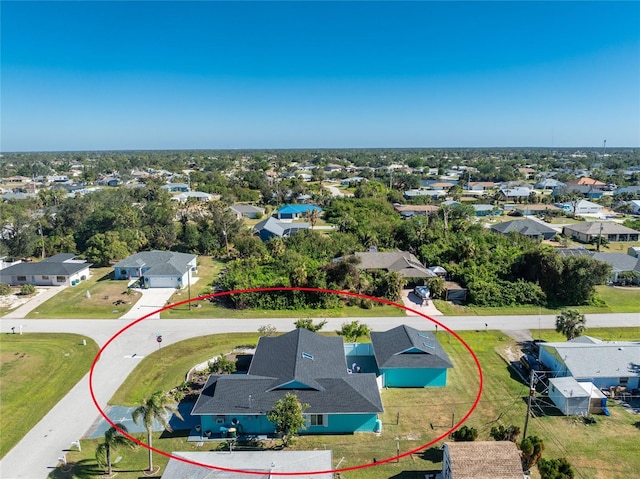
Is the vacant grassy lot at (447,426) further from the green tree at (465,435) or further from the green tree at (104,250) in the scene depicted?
the green tree at (104,250)

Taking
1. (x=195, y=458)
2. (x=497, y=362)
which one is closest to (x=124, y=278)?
(x=195, y=458)

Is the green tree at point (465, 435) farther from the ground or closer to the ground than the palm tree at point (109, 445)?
closer to the ground

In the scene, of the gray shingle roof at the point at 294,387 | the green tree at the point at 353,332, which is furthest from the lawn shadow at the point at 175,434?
the green tree at the point at 353,332

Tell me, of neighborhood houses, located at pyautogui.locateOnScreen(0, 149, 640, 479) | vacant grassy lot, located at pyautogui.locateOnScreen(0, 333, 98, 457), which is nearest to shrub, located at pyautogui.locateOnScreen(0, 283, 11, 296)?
neighborhood houses, located at pyautogui.locateOnScreen(0, 149, 640, 479)

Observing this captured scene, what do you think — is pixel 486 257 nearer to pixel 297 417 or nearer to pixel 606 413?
pixel 606 413

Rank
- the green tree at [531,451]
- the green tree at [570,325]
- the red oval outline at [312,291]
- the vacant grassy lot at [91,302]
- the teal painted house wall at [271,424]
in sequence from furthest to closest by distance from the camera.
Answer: the vacant grassy lot at [91,302] → the green tree at [570,325] → the teal painted house wall at [271,424] → the green tree at [531,451] → the red oval outline at [312,291]

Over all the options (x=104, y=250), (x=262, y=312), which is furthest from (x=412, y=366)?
(x=104, y=250)

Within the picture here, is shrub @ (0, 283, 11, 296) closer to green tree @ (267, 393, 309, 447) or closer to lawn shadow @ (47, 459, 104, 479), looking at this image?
lawn shadow @ (47, 459, 104, 479)
